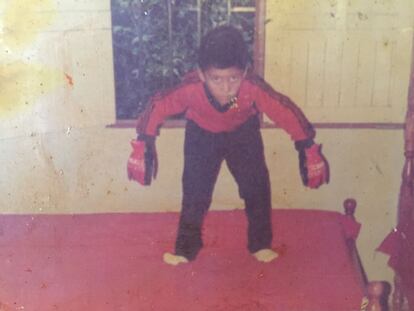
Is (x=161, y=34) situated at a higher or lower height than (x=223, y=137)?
higher

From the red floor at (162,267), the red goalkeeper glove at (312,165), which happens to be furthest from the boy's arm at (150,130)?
the red goalkeeper glove at (312,165)

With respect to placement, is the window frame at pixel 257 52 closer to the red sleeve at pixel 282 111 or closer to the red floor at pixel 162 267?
the red sleeve at pixel 282 111

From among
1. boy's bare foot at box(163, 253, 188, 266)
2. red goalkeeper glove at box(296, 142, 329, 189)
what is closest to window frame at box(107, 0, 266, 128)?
red goalkeeper glove at box(296, 142, 329, 189)

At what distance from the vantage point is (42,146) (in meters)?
1.66

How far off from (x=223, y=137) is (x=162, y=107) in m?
0.17

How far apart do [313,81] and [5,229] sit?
0.85 meters

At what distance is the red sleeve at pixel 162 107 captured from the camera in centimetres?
167

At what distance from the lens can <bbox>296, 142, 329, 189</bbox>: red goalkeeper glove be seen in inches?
67.5

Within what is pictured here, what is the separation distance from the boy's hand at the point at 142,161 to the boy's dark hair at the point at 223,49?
24 centimetres

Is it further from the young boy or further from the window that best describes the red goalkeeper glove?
the window

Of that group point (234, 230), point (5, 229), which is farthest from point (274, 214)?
point (5, 229)

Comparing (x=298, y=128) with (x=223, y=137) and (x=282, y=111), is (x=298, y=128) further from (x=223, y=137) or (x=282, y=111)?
(x=223, y=137)

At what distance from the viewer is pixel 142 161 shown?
170 centimetres

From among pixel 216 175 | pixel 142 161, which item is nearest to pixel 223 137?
pixel 216 175
